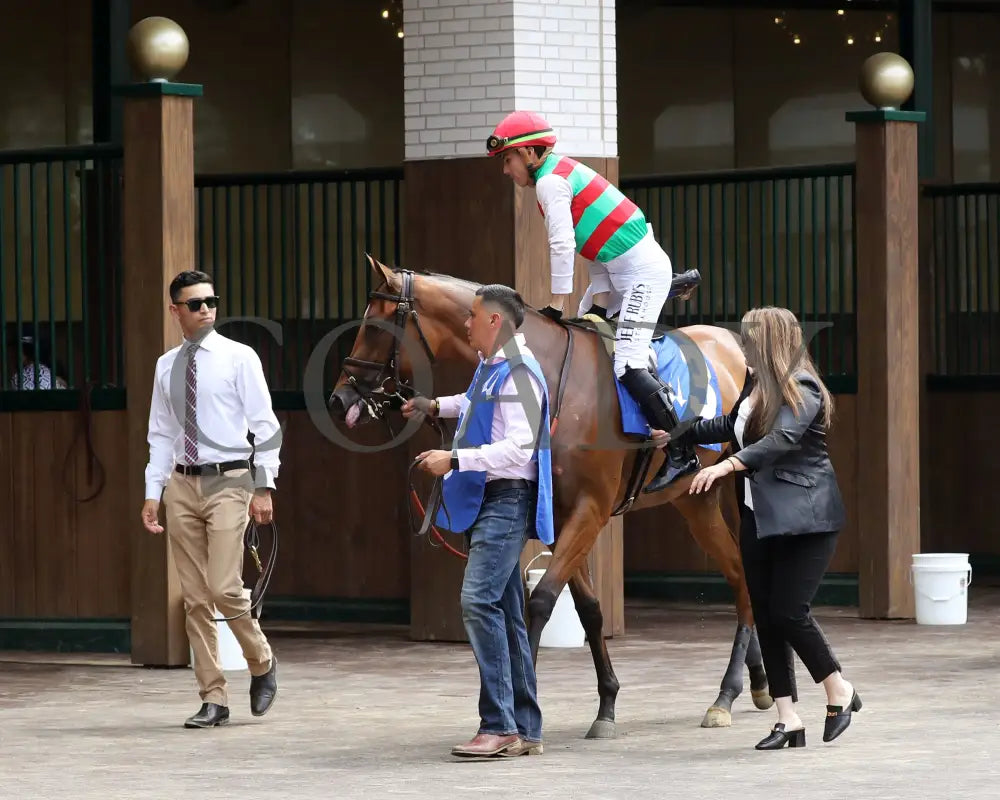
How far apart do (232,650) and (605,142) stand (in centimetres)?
344

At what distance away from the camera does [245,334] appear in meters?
12.7

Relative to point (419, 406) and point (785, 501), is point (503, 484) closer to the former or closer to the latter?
point (419, 406)

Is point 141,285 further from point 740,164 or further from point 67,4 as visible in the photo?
point 740,164

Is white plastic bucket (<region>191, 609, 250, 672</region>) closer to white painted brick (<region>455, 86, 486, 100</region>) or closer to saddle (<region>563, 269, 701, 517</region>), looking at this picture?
saddle (<region>563, 269, 701, 517</region>)

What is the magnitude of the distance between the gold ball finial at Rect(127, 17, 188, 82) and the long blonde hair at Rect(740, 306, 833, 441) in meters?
4.12

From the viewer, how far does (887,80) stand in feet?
39.5

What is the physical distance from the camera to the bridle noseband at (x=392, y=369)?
788 cm

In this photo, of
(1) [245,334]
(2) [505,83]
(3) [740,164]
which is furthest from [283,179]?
(3) [740,164]

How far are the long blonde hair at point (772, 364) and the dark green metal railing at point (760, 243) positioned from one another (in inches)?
197

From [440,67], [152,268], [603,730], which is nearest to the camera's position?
[603,730]

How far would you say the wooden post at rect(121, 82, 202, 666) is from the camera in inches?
397

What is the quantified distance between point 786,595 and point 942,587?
4686 millimetres

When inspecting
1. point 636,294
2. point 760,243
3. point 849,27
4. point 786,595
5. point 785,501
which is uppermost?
point 849,27

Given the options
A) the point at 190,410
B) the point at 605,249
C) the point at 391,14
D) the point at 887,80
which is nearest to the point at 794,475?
the point at 605,249
